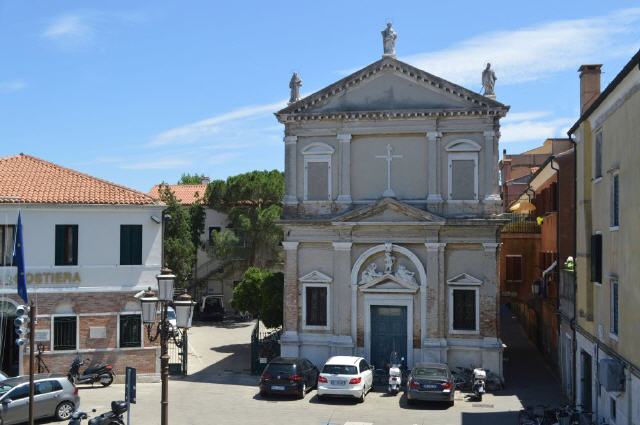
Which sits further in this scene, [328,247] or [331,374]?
[328,247]

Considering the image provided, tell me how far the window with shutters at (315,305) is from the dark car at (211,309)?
847 inches

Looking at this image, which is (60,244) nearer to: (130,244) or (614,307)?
(130,244)

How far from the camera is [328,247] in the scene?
102 feet

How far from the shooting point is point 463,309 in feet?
98.0

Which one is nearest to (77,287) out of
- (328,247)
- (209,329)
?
(328,247)

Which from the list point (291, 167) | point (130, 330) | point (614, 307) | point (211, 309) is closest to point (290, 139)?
point (291, 167)

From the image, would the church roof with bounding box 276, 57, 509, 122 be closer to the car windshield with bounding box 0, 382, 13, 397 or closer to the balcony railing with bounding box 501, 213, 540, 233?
the balcony railing with bounding box 501, 213, 540, 233

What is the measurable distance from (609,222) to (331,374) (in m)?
10.6

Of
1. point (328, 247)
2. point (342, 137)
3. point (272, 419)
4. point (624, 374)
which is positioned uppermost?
point (342, 137)

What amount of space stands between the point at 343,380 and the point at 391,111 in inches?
441

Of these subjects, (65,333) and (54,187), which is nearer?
(65,333)

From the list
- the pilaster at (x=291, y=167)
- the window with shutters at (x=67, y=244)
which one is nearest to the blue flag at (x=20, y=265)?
the window with shutters at (x=67, y=244)

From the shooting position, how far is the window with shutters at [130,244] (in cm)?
2934

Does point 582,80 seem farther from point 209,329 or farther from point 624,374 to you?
point 209,329
